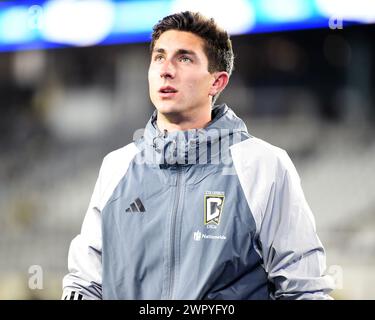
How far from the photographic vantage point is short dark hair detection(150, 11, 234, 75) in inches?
44.7

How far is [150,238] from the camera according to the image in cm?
105

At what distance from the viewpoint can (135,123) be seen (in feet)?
11.4

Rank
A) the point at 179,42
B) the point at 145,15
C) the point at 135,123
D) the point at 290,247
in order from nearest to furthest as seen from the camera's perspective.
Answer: the point at 290,247 < the point at 179,42 < the point at 145,15 < the point at 135,123

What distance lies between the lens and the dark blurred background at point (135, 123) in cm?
319

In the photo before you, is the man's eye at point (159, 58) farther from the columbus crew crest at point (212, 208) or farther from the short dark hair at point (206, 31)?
the columbus crew crest at point (212, 208)

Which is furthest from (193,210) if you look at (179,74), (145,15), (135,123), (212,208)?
(135,123)

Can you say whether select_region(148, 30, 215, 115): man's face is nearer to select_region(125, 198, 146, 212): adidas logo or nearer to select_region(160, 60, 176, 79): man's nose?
select_region(160, 60, 176, 79): man's nose

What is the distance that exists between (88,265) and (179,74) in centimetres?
40

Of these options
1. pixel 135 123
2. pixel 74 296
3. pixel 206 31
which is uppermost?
pixel 135 123

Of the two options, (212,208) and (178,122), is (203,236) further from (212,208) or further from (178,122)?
(178,122)

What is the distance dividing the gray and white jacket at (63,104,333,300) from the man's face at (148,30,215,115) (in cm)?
6

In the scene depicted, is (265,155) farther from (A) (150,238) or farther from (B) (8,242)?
(B) (8,242)

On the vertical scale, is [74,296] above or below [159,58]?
below

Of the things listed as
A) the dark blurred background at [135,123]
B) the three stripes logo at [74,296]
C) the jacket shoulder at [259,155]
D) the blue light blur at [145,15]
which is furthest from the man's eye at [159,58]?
the dark blurred background at [135,123]
